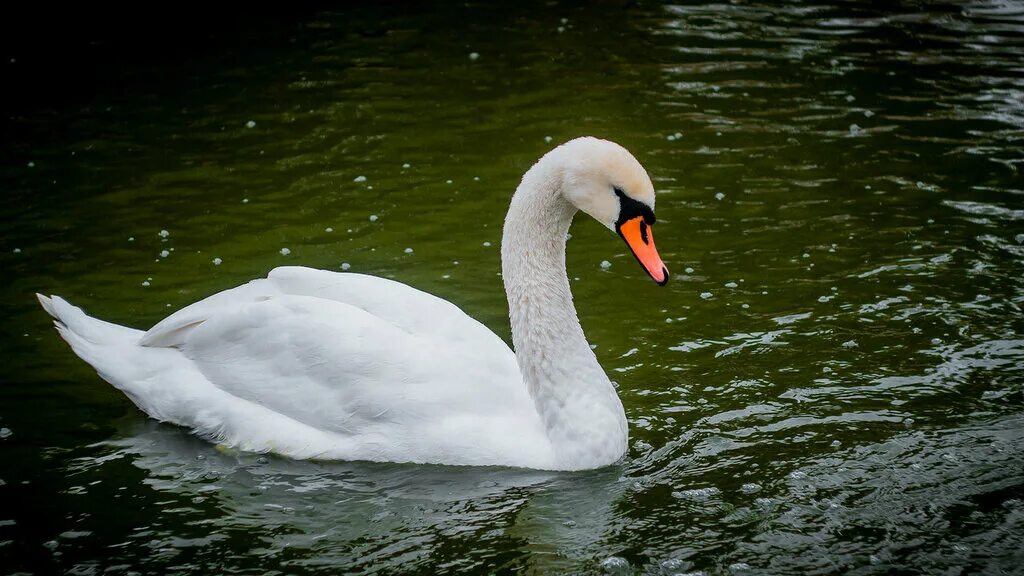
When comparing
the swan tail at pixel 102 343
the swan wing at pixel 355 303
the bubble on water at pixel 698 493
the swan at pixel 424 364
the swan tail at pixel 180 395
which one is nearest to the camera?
the bubble on water at pixel 698 493

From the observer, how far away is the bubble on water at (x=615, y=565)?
5.41 meters

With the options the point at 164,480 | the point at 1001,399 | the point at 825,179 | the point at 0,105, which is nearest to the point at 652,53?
the point at 825,179

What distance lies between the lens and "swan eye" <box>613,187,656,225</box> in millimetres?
6020

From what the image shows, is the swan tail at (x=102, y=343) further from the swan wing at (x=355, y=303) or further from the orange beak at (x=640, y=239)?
the orange beak at (x=640, y=239)

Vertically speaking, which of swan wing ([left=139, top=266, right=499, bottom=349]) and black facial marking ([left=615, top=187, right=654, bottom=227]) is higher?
black facial marking ([left=615, top=187, right=654, bottom=227])

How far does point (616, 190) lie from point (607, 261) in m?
3.22

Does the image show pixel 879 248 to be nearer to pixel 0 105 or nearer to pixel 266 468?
pixel 266 468

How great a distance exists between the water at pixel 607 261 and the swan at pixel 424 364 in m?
0.18

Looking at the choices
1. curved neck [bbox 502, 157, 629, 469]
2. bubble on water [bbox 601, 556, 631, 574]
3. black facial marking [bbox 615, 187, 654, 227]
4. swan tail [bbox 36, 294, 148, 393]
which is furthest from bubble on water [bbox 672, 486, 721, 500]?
swan tail [bbox 36, 294, 148, 393]

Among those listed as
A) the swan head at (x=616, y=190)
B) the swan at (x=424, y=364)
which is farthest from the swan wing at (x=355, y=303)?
the swan head at (x=616, y=190)

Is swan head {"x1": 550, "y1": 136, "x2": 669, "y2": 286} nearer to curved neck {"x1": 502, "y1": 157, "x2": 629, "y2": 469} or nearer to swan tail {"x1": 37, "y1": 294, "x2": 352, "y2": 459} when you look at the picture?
curved neck {"x1": 502, "y1": 157, "x2": 629, "y2": 469}

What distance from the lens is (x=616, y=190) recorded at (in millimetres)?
6043

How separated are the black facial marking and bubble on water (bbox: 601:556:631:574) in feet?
5.29

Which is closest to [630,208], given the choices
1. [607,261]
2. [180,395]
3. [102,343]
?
[180,395]
